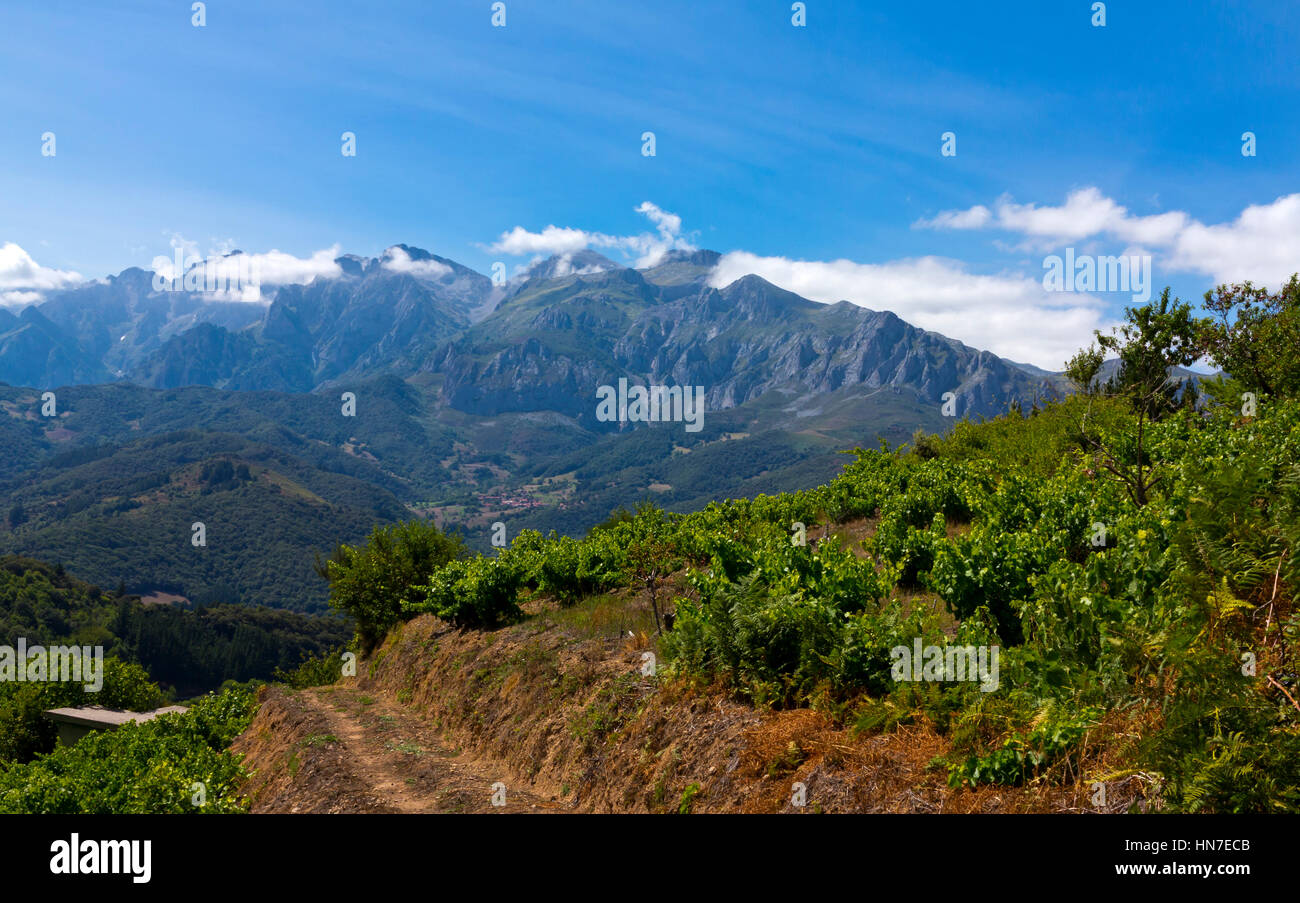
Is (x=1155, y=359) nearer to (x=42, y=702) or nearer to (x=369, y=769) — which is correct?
(x=369, y=769)

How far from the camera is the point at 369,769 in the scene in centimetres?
1320

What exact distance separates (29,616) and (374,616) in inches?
6586

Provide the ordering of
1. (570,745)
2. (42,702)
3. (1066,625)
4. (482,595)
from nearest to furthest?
(1066,625)
(570,745)
(482,595)
(42,702)

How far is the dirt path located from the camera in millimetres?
10789

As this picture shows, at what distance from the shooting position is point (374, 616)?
27688 mm

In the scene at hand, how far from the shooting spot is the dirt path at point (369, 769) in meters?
10.8

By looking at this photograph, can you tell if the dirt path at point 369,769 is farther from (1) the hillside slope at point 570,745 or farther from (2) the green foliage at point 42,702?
(2) the green foliage at point 42,702

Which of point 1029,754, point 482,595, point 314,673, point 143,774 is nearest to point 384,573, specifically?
point 482,595

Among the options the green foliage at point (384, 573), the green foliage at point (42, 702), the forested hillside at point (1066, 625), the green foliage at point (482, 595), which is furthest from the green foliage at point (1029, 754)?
the green foliage at point (42, 702)

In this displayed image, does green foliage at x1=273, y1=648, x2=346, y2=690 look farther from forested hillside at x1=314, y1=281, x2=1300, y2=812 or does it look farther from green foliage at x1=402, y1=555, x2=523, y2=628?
forested hillside at x1=314, y1=281, x2=1300, y2=812

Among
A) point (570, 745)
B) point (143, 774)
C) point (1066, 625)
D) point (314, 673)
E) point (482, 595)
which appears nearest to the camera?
point (1066, 625)

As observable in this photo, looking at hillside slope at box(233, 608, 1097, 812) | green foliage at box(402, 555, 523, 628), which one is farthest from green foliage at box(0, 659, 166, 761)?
hillside slope at box(233, 608, 1097, 812)
